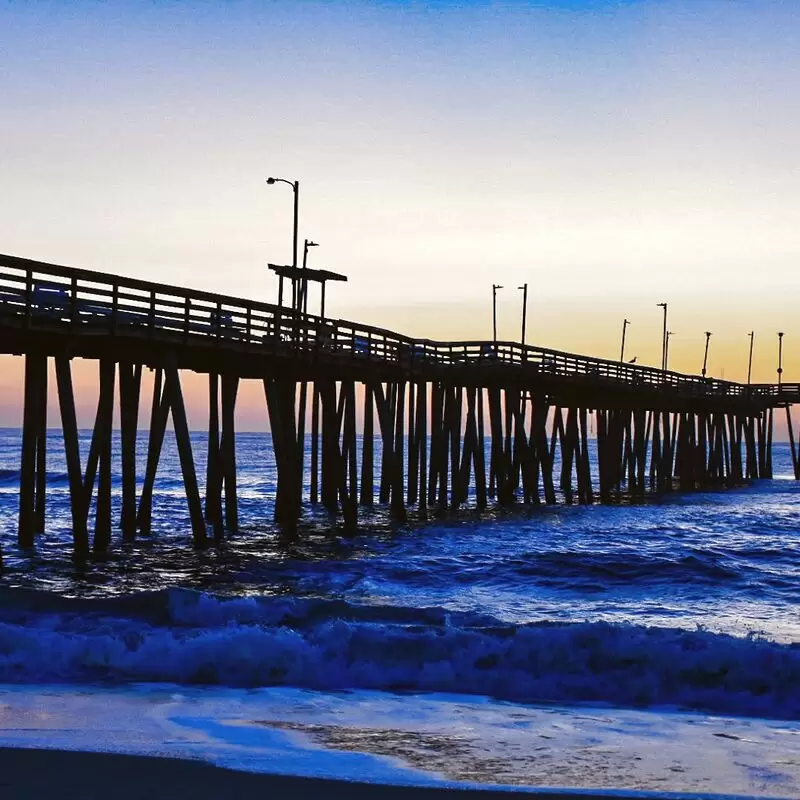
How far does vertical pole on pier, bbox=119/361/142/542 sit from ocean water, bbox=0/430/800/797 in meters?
1.48

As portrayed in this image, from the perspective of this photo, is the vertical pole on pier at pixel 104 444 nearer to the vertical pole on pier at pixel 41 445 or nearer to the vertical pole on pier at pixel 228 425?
the vertical pole on pier at pixel 41 445

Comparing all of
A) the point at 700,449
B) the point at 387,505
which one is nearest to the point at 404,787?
the point at 387,505

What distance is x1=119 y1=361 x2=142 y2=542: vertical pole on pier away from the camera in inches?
728

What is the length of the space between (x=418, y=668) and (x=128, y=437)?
10.1 metres

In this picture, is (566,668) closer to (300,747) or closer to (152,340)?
(300,747)

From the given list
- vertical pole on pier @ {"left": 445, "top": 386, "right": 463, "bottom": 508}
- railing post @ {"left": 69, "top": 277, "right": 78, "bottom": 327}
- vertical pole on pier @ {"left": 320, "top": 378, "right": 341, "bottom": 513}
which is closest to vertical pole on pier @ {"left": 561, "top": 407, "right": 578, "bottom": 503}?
vertical pole on pier @ {"left": 445, "top": 386, "right": 463, "bottom": 508}

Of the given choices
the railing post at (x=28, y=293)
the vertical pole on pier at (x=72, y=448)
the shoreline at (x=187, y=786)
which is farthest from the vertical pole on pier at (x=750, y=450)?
the shoreline at (x=187, y=786)

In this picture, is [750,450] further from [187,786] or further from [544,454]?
[187,786]

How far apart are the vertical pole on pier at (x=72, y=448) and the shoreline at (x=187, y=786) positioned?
1080 cm

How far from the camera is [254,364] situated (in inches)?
802

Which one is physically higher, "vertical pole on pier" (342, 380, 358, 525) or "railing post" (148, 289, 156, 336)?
"railing post" (148, 289, 156, 336)

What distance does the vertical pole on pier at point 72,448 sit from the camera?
659 inches

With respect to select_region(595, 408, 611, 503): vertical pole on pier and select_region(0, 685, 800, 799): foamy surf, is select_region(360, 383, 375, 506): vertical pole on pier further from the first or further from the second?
select_region(0, 685, 800, 799): foamy surf

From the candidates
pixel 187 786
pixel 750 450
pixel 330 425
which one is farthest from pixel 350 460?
pixel 750 450
